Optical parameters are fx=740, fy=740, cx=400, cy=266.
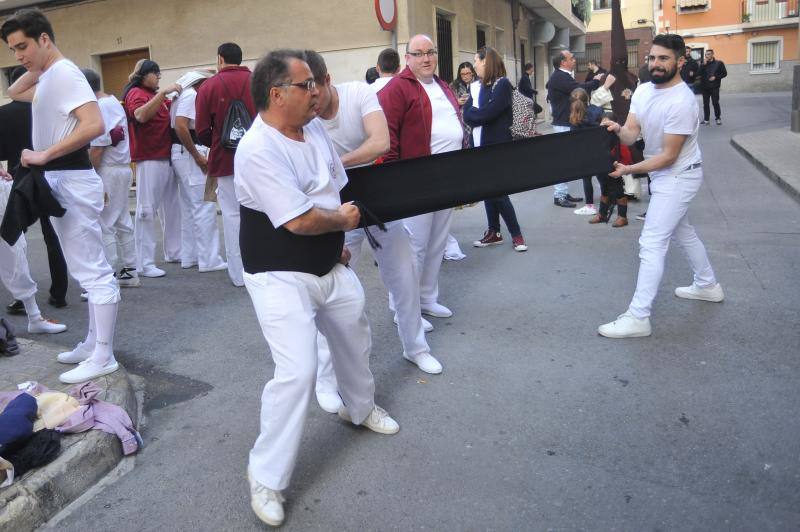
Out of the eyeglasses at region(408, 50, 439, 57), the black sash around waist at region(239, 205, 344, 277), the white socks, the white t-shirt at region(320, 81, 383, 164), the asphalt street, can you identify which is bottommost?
the asphalt street

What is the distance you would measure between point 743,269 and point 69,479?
17.5 ft

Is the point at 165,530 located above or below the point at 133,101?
below

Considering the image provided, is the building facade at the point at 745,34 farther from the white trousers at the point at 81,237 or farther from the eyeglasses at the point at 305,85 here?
the eyeglasses at the point at 305,85

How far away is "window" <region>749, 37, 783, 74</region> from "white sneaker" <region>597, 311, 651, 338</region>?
4612cm

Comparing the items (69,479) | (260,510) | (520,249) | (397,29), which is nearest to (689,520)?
(260,510)

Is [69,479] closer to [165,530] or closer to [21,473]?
[21,473]

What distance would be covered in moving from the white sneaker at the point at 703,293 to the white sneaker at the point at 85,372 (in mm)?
3973

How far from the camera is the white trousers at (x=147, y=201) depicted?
716 centimetres

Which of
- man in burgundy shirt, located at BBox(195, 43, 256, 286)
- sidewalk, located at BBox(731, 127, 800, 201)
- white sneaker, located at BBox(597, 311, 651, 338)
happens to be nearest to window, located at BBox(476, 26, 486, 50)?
sidewalk, located at BBox(731, 127, 800, 201)

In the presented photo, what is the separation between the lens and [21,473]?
123 inches

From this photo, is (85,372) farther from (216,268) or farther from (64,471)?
(216,268)

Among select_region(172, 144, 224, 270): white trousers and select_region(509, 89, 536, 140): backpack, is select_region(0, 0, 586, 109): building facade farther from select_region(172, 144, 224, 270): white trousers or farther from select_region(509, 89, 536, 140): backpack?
select_region(172, 144, 224, 270): white trousers

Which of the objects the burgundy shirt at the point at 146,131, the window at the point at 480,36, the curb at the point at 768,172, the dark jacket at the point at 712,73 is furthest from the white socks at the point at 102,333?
the dark jacket at the point at 712,73

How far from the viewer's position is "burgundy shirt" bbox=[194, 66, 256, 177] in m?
6.11
